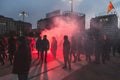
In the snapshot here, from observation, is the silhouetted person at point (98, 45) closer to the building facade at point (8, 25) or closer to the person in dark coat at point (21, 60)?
the person in dark coat at point (21, 60)

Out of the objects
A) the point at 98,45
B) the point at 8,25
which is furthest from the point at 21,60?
the point at 8,25

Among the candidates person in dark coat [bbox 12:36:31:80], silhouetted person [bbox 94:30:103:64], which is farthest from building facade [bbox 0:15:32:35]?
person in dark coat [bbox 12:36:31:80]

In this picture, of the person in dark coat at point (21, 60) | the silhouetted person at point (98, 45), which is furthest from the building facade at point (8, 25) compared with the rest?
the person in dark coat at point (21, 60)

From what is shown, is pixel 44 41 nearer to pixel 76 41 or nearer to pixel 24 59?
pixel 76 41

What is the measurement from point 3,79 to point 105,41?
9.01 meters

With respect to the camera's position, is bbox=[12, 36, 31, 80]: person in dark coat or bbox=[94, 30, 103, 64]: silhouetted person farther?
bbox=[94, 30, 103, 64]: silhouetted person

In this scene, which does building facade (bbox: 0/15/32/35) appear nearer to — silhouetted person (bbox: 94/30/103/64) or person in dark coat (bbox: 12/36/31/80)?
silhouetted person (bbox: 94/30/103/64)

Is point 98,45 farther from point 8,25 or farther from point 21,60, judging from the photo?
point 8,25

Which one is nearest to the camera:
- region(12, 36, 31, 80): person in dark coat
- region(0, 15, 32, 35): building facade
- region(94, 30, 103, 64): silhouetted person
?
region(12, 36, 31, 80): person in dark coat

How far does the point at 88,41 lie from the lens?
650 inches

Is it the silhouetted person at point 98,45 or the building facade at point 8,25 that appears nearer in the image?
the silhouetted person at point 98,45

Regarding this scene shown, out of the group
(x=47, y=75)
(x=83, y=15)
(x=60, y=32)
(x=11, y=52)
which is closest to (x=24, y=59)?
(x=47, y=75)

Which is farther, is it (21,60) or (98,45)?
(98,45)

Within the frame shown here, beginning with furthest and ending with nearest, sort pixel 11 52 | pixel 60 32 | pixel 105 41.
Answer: pixel 60 32, pixel 105 41, pixel 11 52
